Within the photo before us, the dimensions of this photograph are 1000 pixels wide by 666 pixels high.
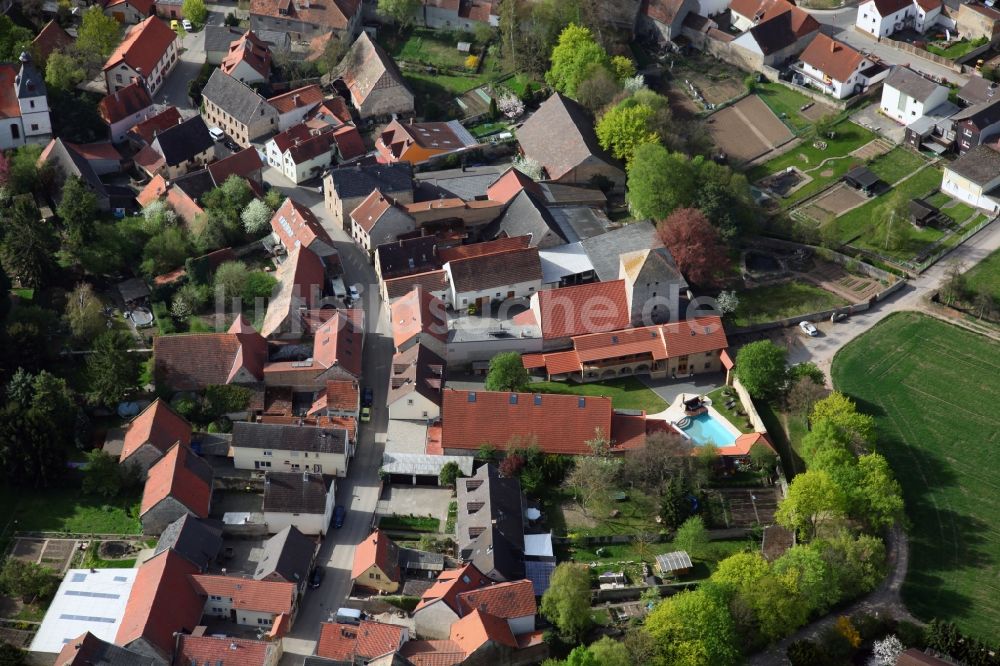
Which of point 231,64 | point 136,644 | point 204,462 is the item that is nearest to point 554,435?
point 204,462

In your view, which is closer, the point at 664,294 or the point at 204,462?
the point at 204,462

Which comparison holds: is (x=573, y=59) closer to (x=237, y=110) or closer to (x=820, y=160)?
(x=820, y=160)

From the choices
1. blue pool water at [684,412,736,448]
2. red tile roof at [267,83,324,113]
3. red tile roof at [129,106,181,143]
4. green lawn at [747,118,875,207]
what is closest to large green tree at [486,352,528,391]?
blue pool water at [684,412,736,448]

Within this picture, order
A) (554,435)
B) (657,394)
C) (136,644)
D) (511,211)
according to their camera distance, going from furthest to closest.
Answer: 1. (511,211)
2. (657,394)
3. (554,435)
4. (136,644)

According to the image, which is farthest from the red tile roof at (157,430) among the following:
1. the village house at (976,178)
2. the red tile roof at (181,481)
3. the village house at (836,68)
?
the village house at (836,68)

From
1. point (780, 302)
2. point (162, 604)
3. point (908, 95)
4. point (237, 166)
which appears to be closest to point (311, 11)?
point (237, 166)

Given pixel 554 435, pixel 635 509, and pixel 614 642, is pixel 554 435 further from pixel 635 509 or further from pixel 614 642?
pixel 614 642

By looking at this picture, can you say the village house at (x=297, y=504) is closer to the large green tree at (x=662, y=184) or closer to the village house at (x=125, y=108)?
the large green tree at (x=662, y=184)

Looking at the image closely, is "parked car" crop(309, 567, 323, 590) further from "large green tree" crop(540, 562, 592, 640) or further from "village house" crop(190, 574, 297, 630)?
"large green tree" crop(540, 562, 592, 640)
